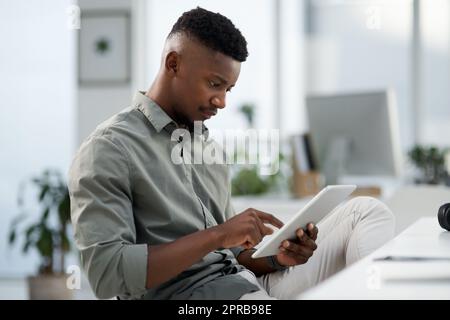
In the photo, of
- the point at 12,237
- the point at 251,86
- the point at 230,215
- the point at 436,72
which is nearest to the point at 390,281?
the point at 230,215

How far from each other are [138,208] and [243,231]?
8.7 inches

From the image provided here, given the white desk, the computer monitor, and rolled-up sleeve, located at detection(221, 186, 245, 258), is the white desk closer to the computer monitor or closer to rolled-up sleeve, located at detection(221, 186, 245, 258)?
rolled-up sleeve, located at detection(221, 186, 245, 258)

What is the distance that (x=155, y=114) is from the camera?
1301 mm

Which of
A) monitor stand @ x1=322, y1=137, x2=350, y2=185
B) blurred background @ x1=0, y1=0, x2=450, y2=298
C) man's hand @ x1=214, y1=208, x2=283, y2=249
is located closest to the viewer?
man's hand @ x1=214, y1=208, x2=283, y2=249

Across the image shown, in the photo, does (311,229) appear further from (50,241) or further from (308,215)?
(50,241)

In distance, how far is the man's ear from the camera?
132cm

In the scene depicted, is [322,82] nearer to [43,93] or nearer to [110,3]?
[110,3]

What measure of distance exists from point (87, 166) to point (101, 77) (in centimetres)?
321

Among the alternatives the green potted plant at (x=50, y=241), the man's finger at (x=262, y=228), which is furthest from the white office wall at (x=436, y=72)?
the man's finger at (x=262, y=228)

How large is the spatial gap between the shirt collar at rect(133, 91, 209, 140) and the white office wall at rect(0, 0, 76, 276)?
3040 millimetres

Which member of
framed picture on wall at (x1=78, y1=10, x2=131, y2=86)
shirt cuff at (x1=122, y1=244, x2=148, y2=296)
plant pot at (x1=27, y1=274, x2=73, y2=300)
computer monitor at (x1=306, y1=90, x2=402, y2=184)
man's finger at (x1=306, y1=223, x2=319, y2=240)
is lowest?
plant pot at (x1=27, y1=274, x2=73, y2=300)

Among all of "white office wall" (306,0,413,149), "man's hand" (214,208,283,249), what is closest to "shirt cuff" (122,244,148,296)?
"man's hand" (214,208,283,249)

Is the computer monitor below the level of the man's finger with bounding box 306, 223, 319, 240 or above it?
above

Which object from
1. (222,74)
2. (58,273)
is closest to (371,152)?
(58,273)
